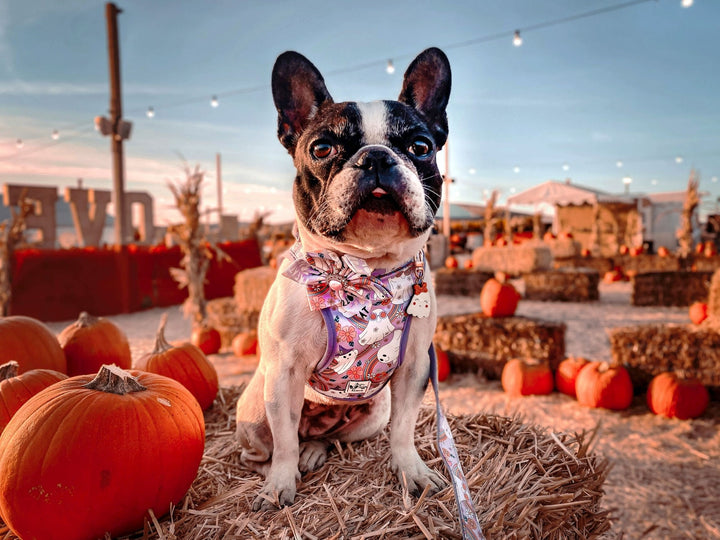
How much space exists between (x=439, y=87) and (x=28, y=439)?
4.92 feet

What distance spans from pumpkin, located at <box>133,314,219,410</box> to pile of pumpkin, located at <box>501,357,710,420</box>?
10.3ft

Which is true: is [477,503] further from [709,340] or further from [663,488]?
[709,340]

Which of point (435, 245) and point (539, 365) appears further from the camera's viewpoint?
point (435, 245)

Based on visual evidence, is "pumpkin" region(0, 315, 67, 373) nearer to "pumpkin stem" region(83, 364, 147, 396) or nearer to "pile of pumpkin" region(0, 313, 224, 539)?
"pile of pumpkin" region(0, 313, 224, 539)

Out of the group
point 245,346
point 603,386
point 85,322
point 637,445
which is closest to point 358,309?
point 85,322

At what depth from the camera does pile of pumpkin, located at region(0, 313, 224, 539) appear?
1108 mm

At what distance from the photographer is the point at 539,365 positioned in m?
4.37

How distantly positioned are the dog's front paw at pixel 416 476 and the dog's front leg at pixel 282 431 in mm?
345

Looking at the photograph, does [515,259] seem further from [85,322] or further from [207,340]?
[85,322]

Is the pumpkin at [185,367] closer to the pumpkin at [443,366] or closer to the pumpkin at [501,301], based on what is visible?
the pumpkin at [443,366]

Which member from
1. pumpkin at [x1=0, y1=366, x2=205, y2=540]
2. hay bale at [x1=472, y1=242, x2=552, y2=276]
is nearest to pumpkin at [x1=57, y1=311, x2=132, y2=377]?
pumpkin at [x1=0, y1=366, x2=205, y2=540]

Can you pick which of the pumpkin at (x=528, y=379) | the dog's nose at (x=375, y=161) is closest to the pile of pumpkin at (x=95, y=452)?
the dog's nose at (x=375, y=161)

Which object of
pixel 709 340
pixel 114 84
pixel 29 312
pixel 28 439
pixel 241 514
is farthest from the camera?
pixel 114 84

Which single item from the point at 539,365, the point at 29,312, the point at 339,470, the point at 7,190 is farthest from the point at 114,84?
the point at 339,470
